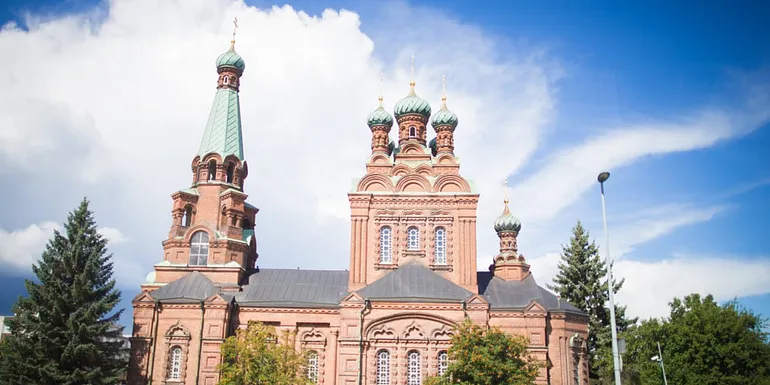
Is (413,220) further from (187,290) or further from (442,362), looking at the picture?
(187,290)

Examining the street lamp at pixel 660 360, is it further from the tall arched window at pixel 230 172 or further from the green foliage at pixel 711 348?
the tall arched window at pixel 230 172

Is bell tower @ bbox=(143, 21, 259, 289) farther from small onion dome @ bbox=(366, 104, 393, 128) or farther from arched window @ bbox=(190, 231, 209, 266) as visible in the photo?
small onion dome @ bbox=(366, 104, 393, 128)

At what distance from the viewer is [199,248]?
36438 mm

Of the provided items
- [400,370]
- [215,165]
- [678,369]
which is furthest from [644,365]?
[215,165]

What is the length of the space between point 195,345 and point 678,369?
2366cm

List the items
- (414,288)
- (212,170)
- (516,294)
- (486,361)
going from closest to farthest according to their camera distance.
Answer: (486,361) → (414,288) → (516,294) → (212,170)

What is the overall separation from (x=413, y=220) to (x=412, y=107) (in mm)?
7910

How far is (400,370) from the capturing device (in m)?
31.3

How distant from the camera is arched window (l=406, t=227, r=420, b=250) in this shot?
35.4 metres

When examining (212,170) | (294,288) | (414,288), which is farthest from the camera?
(212,170)

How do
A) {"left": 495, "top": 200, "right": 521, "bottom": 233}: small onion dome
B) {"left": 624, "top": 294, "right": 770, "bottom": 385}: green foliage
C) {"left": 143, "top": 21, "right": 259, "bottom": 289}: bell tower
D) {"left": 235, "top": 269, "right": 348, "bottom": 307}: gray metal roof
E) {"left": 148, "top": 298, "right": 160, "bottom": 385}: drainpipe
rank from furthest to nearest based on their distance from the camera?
{"left": 495, "top": 200, "right": 521, "bottom": 233}: small onion dome
{"left": 143, "top": 21, "right": 259, "bottom": 289}: bell tower
{"left": 235, "top": 269, "right": 348, "bottom": 307}: gray metal roof
{"left": 148, "top": 298, "right": 160, "bottom": 385}: drainpipe
{"left": 624, "top": 294, "right": 770, "bottom": 385}: green foliage

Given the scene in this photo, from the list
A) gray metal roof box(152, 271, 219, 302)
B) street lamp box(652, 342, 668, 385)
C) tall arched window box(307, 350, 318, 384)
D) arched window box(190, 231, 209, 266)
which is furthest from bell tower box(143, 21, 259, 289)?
street lamp box(652, 342, 668, 385)

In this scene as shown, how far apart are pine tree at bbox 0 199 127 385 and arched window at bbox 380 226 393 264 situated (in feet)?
43.5

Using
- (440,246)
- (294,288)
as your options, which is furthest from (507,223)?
(294,288)
